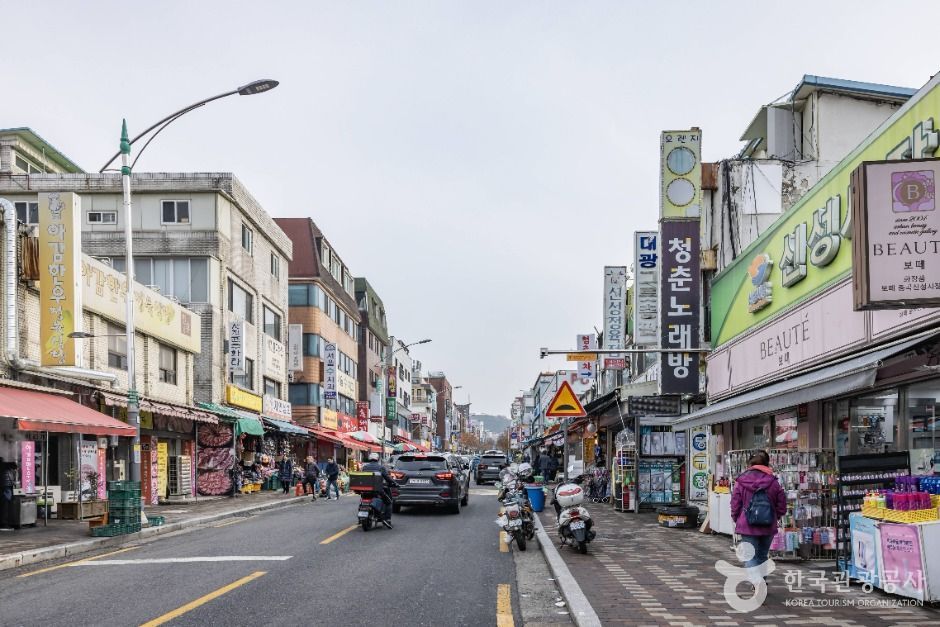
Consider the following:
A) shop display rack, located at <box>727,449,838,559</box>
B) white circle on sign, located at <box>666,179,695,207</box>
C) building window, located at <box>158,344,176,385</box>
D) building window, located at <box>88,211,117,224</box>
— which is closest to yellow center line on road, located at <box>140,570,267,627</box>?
shop display rack, located at <box>727,449,838,559</box>

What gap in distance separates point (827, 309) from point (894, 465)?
140 inches

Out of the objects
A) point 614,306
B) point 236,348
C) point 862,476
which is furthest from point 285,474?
point 862,476

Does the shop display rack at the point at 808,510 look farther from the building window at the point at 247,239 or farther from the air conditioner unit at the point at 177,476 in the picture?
the building window at the point at 247,239

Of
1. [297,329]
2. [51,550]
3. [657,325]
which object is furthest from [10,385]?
[297,329]

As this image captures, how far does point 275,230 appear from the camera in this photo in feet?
144

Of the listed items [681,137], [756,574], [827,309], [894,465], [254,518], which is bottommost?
[254,518]

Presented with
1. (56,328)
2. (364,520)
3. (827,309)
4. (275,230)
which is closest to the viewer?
(827,309)

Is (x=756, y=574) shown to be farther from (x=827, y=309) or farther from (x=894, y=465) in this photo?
(x=827, y=309)

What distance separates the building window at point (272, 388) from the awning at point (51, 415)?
2203 centimetres

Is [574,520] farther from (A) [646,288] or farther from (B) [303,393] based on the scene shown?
(B) [303,393]

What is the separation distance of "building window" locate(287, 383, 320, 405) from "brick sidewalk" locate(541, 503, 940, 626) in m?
40.3

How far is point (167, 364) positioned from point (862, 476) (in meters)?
24.8

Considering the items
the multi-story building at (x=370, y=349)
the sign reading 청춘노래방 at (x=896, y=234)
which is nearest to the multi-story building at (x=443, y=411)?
the multi-story building at (x=370, y=349)

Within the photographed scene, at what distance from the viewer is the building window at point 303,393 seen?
53000 mm
